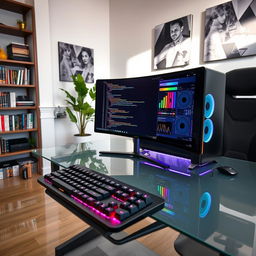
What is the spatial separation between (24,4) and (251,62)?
2.89 metres

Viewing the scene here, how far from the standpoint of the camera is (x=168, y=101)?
99 centimetres

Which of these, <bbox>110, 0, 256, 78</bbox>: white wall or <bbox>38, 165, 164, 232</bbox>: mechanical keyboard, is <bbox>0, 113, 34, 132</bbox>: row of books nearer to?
<bbox>110, 0, 256, 78</bbox>: white wall

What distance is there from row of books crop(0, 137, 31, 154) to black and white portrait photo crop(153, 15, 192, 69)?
225 centimetres

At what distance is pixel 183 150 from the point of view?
3.10 ft

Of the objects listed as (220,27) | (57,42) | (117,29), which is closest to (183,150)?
(220,27)

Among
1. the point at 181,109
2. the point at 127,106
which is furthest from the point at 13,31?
the point at 181,109

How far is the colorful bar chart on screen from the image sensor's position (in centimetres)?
96

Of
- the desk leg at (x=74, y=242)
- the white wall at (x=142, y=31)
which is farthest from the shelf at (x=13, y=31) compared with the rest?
the desk leg at (x=74, y=242)

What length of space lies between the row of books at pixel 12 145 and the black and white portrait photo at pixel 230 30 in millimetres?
2698

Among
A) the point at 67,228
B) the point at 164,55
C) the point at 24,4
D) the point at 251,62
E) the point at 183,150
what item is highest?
the point at 24,4

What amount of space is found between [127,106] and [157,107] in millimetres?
194

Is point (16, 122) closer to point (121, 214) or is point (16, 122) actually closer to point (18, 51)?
point (18, 51)

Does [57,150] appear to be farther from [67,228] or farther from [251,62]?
[251,62]

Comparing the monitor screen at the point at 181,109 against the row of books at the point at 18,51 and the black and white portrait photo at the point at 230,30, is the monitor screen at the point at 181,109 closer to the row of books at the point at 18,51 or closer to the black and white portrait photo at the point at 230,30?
the black and white portrait photo at the point at 230,30
